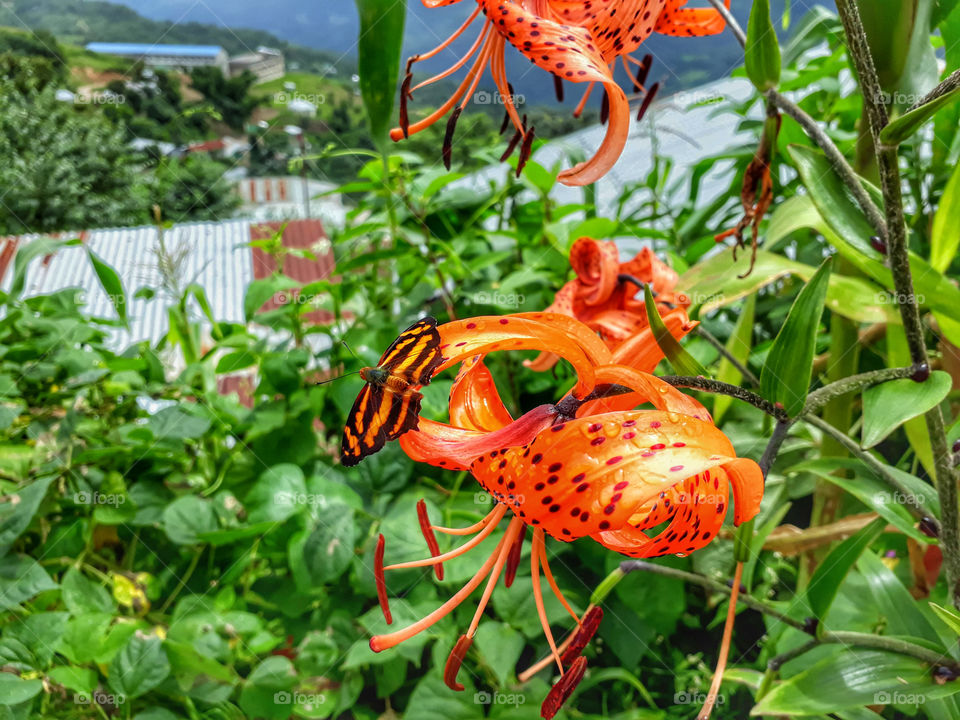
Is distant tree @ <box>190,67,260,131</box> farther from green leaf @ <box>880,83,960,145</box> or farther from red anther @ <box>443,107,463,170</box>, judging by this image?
green leaf @ <box>880,83,960,145</box>

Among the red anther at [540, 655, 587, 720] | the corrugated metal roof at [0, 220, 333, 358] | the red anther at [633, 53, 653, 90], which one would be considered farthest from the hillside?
the red anther at [540, 655, 587, 720]

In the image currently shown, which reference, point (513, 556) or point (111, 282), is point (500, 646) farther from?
point (111, 282)

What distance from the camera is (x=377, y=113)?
0.99ft

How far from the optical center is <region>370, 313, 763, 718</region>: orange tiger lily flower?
22cm

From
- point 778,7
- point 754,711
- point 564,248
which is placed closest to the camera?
point 754,711

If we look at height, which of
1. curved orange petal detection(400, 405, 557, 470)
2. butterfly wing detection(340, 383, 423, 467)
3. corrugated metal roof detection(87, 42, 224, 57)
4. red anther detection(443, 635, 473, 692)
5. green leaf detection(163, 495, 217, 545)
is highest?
corrugated metal roof detection(87, 42, 224, 57)

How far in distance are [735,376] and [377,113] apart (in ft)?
1.36

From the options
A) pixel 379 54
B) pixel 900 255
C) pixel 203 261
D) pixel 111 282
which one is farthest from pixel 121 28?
pixel 900 255

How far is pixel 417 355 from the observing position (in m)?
0.24

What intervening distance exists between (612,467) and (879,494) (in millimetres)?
297

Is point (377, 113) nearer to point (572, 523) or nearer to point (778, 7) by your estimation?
point (572, 523)

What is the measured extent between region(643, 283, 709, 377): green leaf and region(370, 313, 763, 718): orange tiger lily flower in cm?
2

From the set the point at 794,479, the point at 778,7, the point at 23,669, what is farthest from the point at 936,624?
the point at 778,7

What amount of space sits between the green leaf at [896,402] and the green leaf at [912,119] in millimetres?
124
